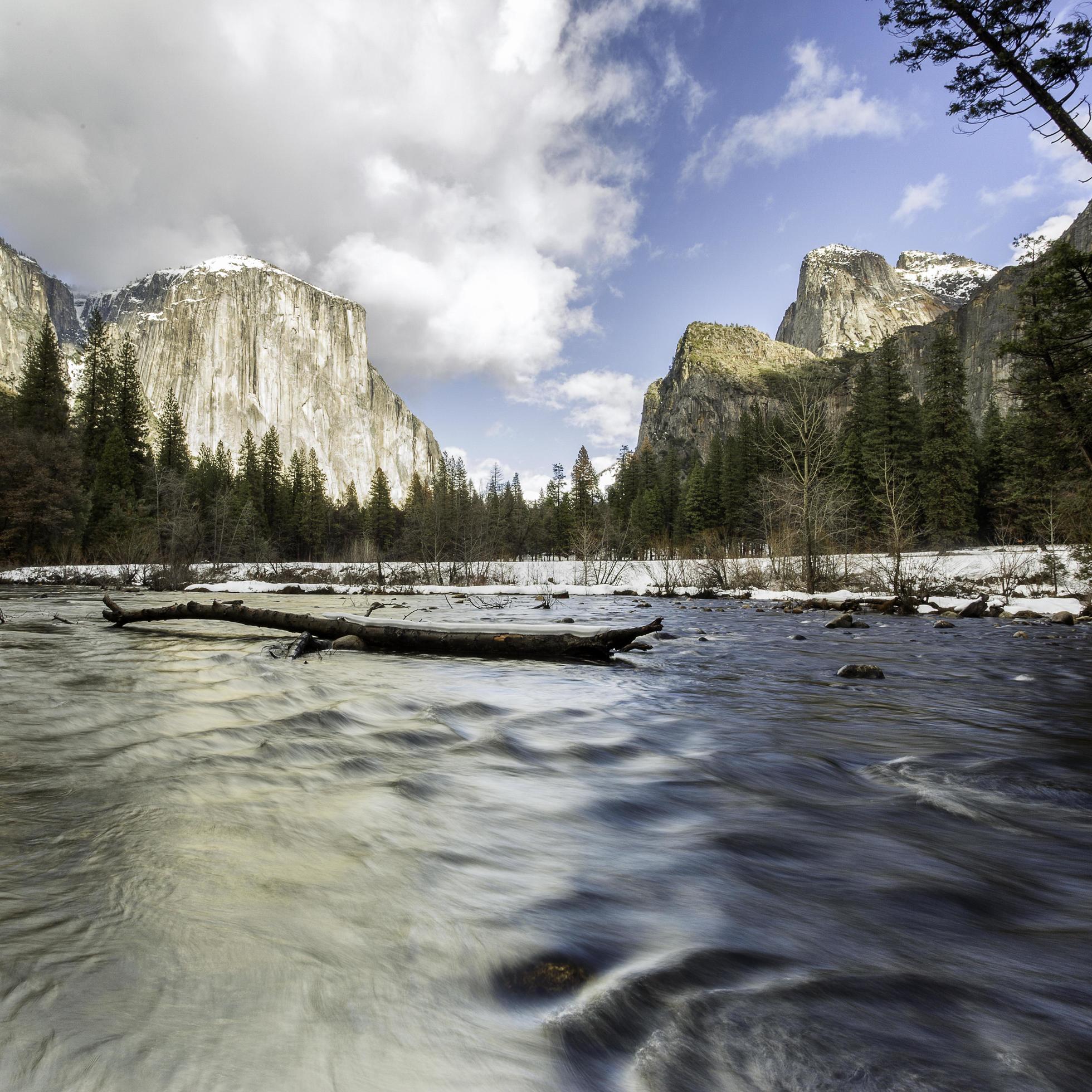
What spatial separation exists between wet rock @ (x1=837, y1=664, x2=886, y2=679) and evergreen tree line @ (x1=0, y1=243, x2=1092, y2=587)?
1071cm

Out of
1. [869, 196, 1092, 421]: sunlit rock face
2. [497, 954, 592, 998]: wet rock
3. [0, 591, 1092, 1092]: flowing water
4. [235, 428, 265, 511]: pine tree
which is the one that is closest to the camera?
[0, 591, 1092, 1092]: flowing water

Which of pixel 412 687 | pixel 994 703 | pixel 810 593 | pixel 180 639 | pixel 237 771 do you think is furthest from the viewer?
pixel 810 593

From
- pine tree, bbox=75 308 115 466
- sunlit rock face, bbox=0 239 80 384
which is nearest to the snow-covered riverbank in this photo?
pine tree, bbox=75 308 115 466

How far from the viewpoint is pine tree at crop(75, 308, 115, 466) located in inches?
1980

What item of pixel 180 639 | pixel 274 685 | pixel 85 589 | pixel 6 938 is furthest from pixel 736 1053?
pixel 85 589

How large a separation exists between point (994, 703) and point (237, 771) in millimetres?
5304

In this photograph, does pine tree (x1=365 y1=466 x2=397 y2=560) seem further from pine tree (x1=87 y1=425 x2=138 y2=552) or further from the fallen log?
the fallen log

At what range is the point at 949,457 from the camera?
45562 mm

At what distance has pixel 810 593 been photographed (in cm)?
1970

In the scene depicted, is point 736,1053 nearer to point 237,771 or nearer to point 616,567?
point 237,771

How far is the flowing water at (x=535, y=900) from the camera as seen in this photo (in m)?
0.93

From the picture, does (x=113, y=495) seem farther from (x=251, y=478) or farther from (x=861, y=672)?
(x=861, y=672)

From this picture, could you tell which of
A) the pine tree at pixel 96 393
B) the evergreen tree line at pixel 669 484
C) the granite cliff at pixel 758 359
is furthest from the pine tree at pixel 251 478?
the granite cliff at pixel 758 359

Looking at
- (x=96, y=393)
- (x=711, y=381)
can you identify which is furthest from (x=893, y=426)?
(x=711, y=381)
